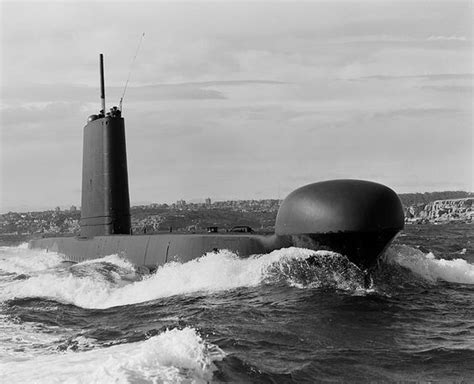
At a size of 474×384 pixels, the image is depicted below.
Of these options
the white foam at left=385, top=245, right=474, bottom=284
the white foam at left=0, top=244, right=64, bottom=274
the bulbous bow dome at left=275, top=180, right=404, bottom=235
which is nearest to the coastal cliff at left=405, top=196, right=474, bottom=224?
the white foam at left=0, top=244, right=64, bottom=274

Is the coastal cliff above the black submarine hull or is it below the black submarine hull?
below

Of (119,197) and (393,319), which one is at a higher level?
(119,197)

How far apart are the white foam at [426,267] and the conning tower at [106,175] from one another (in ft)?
34.0

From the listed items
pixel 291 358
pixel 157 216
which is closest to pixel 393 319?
pixel 291 358

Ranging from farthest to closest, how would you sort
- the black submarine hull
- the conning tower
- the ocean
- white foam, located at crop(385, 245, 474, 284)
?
the conning tower → white foam, located at crop(385, 245, 474, 284) → the black submarine hull → the ocean

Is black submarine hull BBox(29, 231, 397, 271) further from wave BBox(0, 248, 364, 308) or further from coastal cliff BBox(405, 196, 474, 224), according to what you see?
coastal cliff BBox(405, 196, 474, 224)

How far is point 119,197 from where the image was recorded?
20766 millimetres

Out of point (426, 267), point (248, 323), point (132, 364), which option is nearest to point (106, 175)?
point (426, 267)

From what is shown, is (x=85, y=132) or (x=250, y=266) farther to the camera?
(x=85, y=132)

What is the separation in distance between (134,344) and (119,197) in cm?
1345

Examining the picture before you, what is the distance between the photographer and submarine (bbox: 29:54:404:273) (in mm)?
12203

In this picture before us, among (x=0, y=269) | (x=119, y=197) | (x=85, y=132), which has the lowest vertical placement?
(x=0, y=269)

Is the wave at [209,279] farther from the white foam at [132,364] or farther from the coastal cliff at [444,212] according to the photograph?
the coastal cliff at [444,212]

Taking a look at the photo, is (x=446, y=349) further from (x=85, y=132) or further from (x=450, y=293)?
(x=85, y=132)
